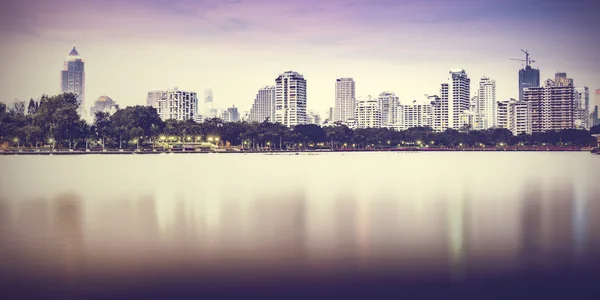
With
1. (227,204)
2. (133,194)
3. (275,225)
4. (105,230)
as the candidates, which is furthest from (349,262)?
(133,194)

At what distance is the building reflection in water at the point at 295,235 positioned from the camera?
14.2 metres

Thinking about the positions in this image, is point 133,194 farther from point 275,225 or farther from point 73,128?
point 73,128

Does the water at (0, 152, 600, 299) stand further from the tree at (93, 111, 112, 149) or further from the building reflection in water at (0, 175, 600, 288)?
the tree at (93, 111, 112, 149)

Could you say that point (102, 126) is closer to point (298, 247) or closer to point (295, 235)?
point (295, 235)

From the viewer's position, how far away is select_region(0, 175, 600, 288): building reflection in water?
14.2 m

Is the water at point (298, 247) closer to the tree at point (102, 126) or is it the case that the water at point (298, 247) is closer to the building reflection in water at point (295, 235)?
the building reflection in water at point (295, 235)

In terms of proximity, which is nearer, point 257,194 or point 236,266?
point 236,266

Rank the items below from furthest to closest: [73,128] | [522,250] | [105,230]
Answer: [73,128] → [105,230] → [522,250]

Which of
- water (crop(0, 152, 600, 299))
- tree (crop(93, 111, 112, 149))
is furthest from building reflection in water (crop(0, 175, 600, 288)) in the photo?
tree (crop(93, 111, 112, 149))

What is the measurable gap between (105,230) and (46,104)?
15898 centimetres

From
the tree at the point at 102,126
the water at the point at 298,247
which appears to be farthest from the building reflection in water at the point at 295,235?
the tree at the point at 102,126

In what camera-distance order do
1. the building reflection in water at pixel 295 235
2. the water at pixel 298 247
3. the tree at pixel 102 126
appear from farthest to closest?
the tree at pixel 102 126 < the building reflection in water at pixel 295 235 < the water at pixel 298 247

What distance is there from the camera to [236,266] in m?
14.0

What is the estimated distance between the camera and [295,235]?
18.9 m
